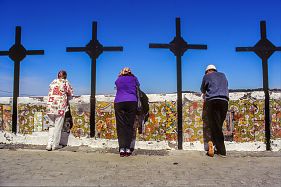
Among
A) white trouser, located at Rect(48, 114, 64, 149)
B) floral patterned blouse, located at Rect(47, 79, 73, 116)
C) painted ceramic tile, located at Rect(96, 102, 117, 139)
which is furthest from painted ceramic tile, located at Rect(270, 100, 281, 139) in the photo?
white trouser, located at Rect(48, 114, 64, 149)

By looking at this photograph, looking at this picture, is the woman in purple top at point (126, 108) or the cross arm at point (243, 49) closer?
the woman in purple top at point (126, 108)

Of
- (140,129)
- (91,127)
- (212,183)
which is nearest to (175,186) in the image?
(212,183)

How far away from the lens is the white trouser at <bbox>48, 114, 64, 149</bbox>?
276 inches

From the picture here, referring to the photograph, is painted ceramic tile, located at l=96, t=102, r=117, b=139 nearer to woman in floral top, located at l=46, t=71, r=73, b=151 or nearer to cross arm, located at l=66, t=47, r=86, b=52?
woman in floral top, located at l=46, t=71, r=73, b=151

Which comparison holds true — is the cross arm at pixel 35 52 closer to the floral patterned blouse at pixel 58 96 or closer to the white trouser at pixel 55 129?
the floral patterned blouse at pixel 58 96

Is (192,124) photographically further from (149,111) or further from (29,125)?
(29,125)

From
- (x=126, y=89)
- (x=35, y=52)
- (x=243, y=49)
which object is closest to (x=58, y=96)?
(x=126, y=89)

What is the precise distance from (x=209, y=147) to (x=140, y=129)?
1.61m

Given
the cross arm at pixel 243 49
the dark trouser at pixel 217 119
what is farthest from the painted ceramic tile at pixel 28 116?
the cross arm at pixel 243 49

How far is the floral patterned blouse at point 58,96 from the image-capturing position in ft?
23.1

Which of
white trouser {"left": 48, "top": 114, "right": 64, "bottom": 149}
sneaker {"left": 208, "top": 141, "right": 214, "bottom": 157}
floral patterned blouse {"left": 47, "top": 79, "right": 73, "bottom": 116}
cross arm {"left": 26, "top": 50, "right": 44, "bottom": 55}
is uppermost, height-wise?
cross arm {"left": 26, "top": 50, "right": 44, "bottom": 55}

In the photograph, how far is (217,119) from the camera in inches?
256

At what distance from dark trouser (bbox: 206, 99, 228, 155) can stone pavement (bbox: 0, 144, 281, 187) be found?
306mm

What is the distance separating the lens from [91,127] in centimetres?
749
